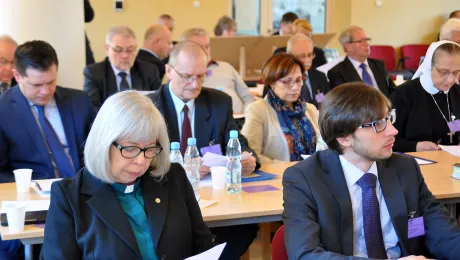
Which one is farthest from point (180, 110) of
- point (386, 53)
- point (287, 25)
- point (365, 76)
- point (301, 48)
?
point (386, 53)

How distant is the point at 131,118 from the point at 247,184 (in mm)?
1300

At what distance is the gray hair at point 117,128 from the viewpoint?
7.04ft

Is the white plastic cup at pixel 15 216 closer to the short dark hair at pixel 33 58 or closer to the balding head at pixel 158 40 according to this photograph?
the short dark hair at pixel 33 58

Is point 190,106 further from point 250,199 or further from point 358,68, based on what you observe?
point 358,68

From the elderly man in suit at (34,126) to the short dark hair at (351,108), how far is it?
1.91 metres

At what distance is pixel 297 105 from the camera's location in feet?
13.7

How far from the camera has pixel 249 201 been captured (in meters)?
3.00

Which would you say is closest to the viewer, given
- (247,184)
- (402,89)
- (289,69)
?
(247,184)

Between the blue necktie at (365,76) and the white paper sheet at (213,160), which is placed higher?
the blue necktie at (365,76)

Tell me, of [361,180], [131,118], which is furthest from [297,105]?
[131,118]

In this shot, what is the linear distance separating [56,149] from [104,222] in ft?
5.36

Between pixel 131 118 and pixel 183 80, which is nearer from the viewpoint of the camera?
pixel 131 118

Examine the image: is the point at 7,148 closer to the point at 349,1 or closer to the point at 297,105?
the point at 297,105

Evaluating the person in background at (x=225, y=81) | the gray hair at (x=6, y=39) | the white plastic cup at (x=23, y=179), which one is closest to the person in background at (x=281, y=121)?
the white plastic cup at (x=23, y=179)
